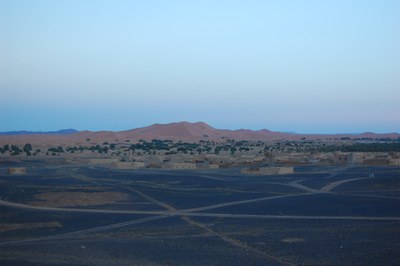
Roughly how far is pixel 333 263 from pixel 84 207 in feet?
66.3

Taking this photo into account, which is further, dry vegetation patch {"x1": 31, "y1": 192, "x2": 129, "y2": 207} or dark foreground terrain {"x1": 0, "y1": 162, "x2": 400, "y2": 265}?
dry vegetation patch {"x1": 31, "y1": 192, "x2": 129, "y2": 207}

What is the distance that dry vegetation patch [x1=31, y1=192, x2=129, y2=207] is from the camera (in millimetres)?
37084

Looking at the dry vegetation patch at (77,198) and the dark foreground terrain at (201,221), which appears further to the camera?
the dry vegetation patch at (77,198)

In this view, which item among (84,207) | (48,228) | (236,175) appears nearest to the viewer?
(48,228)

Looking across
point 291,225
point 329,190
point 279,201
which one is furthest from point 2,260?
point 329,190

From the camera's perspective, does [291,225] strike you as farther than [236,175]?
No

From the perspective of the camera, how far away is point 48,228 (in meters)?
27.2

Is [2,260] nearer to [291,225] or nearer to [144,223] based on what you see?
[144,223]

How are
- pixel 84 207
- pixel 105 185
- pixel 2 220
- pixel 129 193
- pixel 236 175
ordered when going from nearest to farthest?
pixel 2 220, pixel 84 207, pixel 129 193, pixel 105 185, pixel 236 175

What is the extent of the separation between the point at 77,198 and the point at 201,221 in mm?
13424

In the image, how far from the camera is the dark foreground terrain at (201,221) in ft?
65.9

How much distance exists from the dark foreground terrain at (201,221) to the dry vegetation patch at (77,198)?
7cm

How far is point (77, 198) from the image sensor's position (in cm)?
3931

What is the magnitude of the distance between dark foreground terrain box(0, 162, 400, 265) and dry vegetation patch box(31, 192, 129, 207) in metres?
0.07
